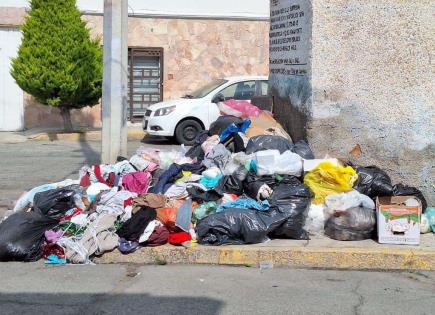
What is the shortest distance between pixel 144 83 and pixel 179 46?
145 centimetres

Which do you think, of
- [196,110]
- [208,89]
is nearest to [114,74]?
[196,110]

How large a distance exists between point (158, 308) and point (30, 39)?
12.0 m

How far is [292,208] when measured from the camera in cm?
671

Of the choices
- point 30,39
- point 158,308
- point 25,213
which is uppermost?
point 30,39

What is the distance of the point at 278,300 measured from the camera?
5.41m

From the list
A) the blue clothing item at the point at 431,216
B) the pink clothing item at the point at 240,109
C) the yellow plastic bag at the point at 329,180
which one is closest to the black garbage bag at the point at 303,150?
the yellow plastic bag at the point at 329,180

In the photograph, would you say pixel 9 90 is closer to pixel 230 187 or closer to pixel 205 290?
pixel 230 187

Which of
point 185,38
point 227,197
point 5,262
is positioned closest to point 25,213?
point 5,262

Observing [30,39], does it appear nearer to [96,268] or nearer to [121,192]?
[121,192]

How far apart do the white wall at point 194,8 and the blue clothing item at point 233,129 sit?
1069cm

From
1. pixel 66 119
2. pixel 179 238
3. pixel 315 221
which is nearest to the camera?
pixel 179 238

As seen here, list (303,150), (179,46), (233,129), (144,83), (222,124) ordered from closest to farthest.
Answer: (303,150)
(233,129)
(222,124)
(179,46)
(144,83)

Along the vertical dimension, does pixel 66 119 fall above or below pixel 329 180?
above

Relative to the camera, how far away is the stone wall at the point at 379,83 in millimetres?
7488
